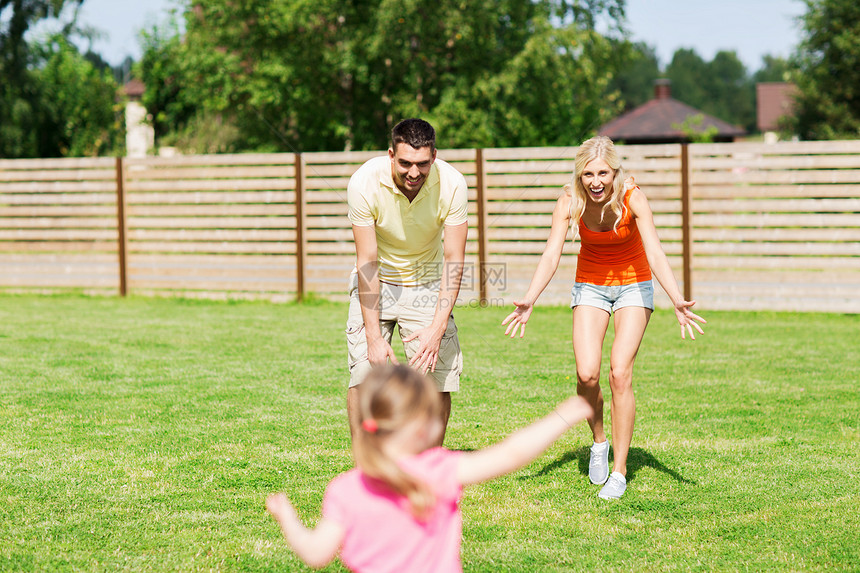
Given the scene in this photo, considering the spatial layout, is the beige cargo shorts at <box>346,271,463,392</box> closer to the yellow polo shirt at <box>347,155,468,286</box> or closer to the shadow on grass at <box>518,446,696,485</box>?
the yellow polo shirt at <box>347,155,468,286</box>

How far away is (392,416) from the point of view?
83.1 inches

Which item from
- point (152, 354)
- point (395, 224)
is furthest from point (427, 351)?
point (152, 354)

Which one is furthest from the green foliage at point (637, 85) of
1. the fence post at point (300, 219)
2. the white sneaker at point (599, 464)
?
the white sneaker at point (599, 464)

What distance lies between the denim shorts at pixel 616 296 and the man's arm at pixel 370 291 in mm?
1171

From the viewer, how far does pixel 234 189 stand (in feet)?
42.2

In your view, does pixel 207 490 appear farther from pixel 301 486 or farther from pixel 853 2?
pixel 853 2

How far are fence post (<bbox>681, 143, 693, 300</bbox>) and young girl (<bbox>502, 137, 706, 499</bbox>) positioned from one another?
22.7 ft

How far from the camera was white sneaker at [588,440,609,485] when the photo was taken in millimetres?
4605

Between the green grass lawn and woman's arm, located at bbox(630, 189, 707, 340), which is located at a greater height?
woman's arm, located at bbox(630, 189, 707, 340)

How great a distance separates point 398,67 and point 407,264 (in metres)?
17.2

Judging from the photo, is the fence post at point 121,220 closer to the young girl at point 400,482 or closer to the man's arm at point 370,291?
the man's arm at point 370,291

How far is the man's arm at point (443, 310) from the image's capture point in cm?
423

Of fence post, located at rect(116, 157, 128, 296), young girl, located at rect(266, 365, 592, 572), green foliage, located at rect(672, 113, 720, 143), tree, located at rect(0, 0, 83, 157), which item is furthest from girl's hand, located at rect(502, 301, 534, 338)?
tree, located at rect(0, 0, 83, 157)

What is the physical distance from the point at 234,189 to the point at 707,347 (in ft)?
24.5
